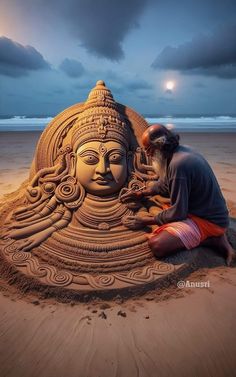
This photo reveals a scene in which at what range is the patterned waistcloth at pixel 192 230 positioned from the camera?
8.75 ft

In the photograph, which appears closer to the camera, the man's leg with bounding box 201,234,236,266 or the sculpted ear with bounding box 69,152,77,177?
the man's leg with bounding box 201,234,236,266

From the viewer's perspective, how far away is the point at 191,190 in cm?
265

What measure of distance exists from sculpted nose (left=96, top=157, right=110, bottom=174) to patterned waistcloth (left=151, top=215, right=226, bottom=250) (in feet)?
2.53

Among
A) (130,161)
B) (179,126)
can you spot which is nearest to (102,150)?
(130,161)

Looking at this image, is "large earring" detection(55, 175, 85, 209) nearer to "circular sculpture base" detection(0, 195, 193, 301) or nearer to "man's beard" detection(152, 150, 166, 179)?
"circular sculpture base" detection(0, 195, 193, 301)

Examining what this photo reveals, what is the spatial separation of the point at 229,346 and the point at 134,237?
122cm

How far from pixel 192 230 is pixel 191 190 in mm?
372

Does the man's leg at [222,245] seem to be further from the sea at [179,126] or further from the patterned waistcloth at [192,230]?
the sea at [179,126]

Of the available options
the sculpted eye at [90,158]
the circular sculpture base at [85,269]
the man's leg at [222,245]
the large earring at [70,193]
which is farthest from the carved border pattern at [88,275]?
the sculpted eye at [90,158]

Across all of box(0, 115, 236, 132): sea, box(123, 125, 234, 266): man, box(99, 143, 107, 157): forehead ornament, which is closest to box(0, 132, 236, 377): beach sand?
box(123, 125, 234, 266): man

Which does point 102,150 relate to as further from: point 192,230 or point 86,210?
point 192,230

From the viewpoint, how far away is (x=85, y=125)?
127 inches

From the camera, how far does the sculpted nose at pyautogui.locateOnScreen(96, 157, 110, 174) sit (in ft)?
9.61

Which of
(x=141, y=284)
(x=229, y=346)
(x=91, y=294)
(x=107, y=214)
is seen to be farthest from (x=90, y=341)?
(x=107, y=214)
